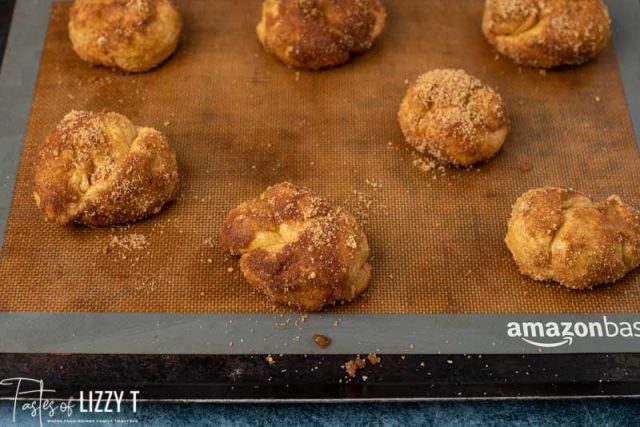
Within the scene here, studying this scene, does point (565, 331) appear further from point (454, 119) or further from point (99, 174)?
point (99, 174)

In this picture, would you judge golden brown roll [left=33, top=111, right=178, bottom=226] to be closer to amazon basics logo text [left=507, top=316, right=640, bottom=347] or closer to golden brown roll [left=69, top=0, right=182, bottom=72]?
golden brown roll [left=69, top=0, right=182, bottom=72]

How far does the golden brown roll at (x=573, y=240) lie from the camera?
238 centimetres

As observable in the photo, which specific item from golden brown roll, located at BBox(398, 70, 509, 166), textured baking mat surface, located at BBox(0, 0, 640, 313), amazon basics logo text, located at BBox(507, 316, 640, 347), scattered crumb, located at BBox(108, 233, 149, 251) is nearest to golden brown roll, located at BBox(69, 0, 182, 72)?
textured baking mat surface, located at BBox(0, 0, 640, 313)

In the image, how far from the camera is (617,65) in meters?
3.03

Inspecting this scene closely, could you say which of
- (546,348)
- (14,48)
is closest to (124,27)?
(14,48)

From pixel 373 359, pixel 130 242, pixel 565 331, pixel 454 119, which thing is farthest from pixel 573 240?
pixel 130 242

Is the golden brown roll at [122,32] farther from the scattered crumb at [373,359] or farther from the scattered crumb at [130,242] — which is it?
the scattered crumb at [373,359]

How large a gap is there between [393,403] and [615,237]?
0.92 meters

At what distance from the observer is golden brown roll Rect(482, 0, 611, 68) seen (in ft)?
9.55

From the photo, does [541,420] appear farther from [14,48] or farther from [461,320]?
[14,48]
